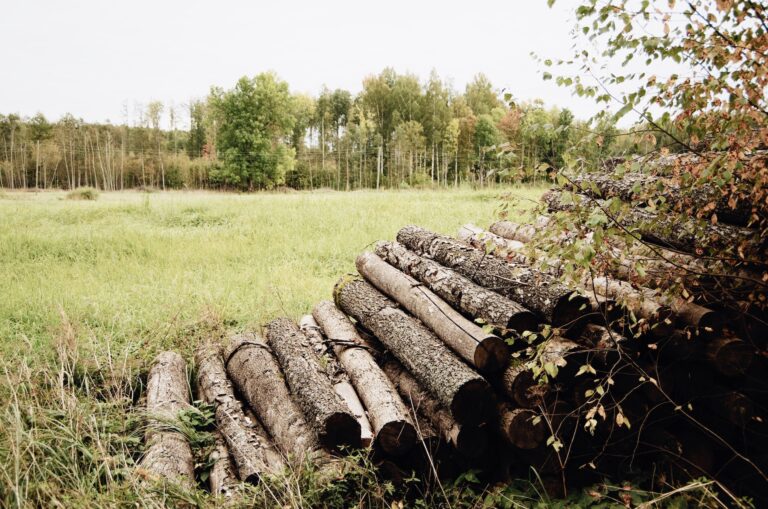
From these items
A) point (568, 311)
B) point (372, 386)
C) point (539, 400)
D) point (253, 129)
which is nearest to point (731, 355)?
point (568, 311)

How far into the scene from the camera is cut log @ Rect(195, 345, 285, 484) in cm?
363

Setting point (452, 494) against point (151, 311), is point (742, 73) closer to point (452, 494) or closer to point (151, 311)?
point (452, 494)

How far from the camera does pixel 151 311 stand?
7.01 metres

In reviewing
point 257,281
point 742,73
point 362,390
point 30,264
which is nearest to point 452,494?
point 362,390

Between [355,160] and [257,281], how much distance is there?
4029 centimetres

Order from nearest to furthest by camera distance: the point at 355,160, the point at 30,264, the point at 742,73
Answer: the point at 742,73 → the point at 30,264 → the point at 355,160

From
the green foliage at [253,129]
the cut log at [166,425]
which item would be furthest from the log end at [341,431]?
the green foliage at [253,129]

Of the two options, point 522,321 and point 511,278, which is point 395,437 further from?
point 511,278

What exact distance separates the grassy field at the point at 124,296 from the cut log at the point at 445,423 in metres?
0.34

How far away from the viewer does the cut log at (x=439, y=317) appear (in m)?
3.77

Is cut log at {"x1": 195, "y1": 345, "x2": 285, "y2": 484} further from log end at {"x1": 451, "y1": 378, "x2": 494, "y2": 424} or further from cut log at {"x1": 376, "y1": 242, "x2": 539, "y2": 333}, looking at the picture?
cut log at {"x1": 376, "y1": 242, "x2": 539, "y2": 333}

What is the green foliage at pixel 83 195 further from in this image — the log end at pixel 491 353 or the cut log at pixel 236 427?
the log end at pixel 491 353

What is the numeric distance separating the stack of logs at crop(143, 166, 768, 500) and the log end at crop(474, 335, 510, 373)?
1 centimetres

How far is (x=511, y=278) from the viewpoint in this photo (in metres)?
4.40
